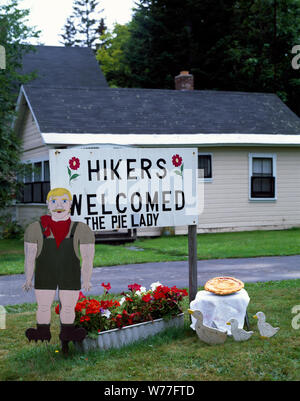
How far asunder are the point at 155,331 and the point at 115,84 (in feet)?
106

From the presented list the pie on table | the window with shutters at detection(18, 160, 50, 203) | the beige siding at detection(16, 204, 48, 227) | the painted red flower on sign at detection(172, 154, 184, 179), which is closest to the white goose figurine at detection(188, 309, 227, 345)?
the pie on table

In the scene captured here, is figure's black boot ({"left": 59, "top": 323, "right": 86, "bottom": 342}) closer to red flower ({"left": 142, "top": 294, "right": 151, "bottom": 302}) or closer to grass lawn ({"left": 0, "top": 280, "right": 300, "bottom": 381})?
grass lawn ({"left": 0, "top": 280, "right": 300, "bottom": 381})

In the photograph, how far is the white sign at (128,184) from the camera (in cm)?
512

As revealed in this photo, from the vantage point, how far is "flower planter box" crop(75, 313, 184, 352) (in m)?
5.34

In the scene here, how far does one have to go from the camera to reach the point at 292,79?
3053 centimetres

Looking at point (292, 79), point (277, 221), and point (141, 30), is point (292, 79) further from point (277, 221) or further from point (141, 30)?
point (277, 221)

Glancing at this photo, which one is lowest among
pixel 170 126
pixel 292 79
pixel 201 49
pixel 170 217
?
pixel 170 217

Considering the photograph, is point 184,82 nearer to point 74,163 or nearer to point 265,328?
point 265,328

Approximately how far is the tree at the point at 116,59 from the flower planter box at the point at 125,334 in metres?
29.5

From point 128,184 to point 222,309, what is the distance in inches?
66.7

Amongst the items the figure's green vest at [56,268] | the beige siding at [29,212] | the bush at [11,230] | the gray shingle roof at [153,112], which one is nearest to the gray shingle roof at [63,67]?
the gray shingle roof at [153,112]

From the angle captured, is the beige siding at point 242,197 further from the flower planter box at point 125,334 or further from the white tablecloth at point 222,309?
the white tablecloth at point 222,309

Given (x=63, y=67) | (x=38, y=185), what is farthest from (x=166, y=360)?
(x=63, y=67)
